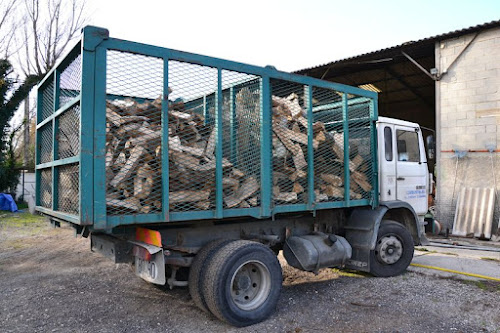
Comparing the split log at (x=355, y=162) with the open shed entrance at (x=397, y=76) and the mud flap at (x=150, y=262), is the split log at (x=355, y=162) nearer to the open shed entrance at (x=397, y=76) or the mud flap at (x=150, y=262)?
the mud flap at (x=150, y=262)

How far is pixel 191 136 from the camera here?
393cm

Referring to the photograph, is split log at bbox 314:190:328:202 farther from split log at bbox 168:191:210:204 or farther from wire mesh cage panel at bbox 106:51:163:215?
wire mesh cage panel at bbox 106:51:163:215

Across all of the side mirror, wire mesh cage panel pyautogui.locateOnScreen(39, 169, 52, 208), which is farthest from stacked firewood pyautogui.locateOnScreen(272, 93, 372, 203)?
wire mesh cage panel pyautogui.locateOnScreen(39, 169, 52, 208)

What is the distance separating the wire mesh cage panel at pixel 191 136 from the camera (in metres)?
3.77

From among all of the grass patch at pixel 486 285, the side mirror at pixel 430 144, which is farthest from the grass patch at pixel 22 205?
the grass patch at pixel 486 285

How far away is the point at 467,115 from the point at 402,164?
5419mm

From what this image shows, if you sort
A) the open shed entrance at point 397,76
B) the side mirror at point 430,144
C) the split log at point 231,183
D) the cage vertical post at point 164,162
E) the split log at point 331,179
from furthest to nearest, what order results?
1. the open shed entrance at point 397,76
2. the side mirror at point 430,144
3. the split log at point 331,179
4. the split log at point 231,183
5. the cage vertical post at point 164,162

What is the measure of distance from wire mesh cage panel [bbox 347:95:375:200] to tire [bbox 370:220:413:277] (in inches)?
24.4

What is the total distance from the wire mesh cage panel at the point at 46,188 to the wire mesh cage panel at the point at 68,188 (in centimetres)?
45

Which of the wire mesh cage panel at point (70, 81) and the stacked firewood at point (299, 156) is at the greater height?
the wire mesh cage panel at point (70, 81)

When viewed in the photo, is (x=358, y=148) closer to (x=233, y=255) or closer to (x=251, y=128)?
(x=251, y=128)

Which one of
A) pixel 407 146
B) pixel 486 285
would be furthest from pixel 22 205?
pixel 486 285

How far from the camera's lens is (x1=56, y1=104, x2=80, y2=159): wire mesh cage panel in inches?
143

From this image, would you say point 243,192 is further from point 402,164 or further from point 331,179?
point 402,164
